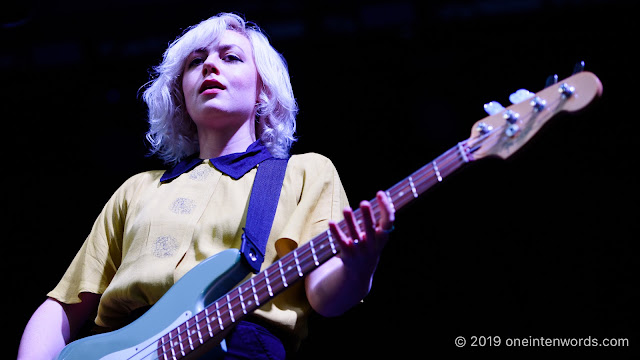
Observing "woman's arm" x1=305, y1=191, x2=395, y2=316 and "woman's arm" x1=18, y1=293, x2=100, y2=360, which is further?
"woman's arm" x1=18, y1=293, x2=100, y2=360

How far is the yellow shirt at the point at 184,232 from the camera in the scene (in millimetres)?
1725

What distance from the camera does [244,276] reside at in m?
1.62

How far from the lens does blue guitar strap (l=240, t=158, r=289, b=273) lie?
1633 mm

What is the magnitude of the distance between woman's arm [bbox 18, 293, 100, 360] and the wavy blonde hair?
1.82 ft

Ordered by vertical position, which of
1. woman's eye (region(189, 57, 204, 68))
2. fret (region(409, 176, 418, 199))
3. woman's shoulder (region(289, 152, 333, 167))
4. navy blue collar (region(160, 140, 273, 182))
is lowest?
fret (region(409, 176, 418, 199))

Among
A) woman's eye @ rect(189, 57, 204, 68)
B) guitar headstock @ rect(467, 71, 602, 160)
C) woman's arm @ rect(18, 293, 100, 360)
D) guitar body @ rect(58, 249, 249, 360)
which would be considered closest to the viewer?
guitar headstock @ rect(467, 71, 602, 160)

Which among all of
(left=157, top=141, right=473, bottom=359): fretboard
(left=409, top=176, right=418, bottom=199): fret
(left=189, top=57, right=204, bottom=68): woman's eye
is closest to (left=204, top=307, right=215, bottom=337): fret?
(left=157, top=141, right=473, bottom=359): fretboard

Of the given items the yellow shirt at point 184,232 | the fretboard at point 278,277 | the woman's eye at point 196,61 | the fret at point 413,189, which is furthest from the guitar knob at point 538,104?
the woman's eye at point 196,61

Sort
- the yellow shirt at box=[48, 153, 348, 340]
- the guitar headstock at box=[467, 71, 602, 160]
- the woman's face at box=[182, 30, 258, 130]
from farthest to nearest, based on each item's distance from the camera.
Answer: the woman's face at box=[182, 30, 258, 130] → the yellow shirt at box=[48, 153, 348, 340] → the guitar headstock at box=[467, 71, 602, 160]

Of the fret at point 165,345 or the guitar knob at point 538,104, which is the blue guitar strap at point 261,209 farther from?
the guitar knob at point 538,104

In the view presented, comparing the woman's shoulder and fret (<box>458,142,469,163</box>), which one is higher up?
the woman's shoulder

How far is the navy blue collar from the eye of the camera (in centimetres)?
192

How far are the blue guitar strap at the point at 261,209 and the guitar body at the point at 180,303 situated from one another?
0.11ft

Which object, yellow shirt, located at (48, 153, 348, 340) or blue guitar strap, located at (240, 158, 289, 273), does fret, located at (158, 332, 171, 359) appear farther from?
blue guitar strap, located at (240, 158, 289, 273)
